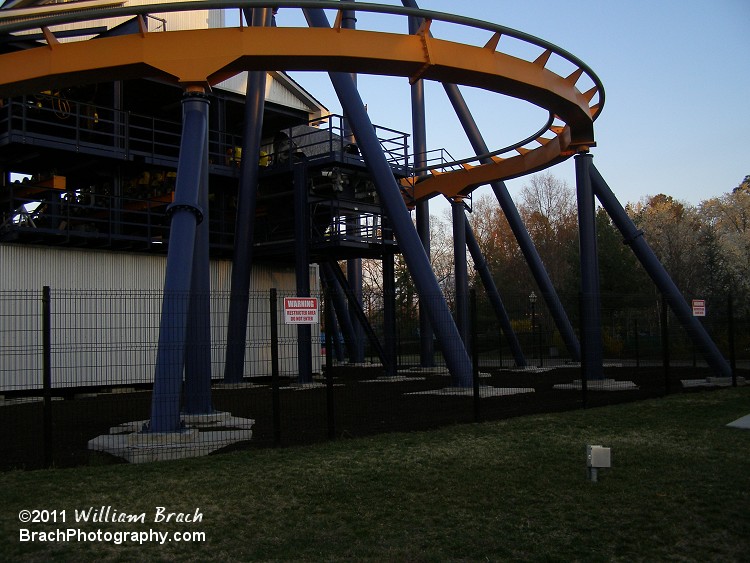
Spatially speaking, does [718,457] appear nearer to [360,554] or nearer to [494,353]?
[360,554]

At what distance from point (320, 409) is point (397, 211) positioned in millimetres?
5294

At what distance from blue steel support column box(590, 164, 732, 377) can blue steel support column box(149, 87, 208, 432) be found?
1223cm

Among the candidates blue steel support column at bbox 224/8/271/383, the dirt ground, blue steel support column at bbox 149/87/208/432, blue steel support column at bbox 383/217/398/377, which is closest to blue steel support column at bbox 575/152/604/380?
the dirt ground

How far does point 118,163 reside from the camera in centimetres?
2314

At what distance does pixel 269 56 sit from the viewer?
42.6 ft

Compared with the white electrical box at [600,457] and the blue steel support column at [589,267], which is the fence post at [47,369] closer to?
the white electrical box at [600,457]

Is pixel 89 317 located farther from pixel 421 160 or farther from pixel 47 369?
pixel 421 160

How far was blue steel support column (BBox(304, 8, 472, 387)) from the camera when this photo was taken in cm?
1744

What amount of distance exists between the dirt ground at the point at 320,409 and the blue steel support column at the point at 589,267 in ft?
2.55

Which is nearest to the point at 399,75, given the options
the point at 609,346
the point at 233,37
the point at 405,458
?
the point at 233,37

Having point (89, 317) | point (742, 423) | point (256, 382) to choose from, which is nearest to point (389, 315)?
point (256, 382)

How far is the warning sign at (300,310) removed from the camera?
1064 cm

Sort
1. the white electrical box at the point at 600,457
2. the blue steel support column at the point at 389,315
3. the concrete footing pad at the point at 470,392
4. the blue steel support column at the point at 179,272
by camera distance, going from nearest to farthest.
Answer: the white electrical box at the point at 600,457 < the blue steel support column at the point at 179,272 < the concrete footing pad at the point at 470,392 < the blue steel support column at the point at 389,315

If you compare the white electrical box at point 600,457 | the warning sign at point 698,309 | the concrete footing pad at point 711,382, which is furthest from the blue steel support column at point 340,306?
the white electrical box at point 600,457
